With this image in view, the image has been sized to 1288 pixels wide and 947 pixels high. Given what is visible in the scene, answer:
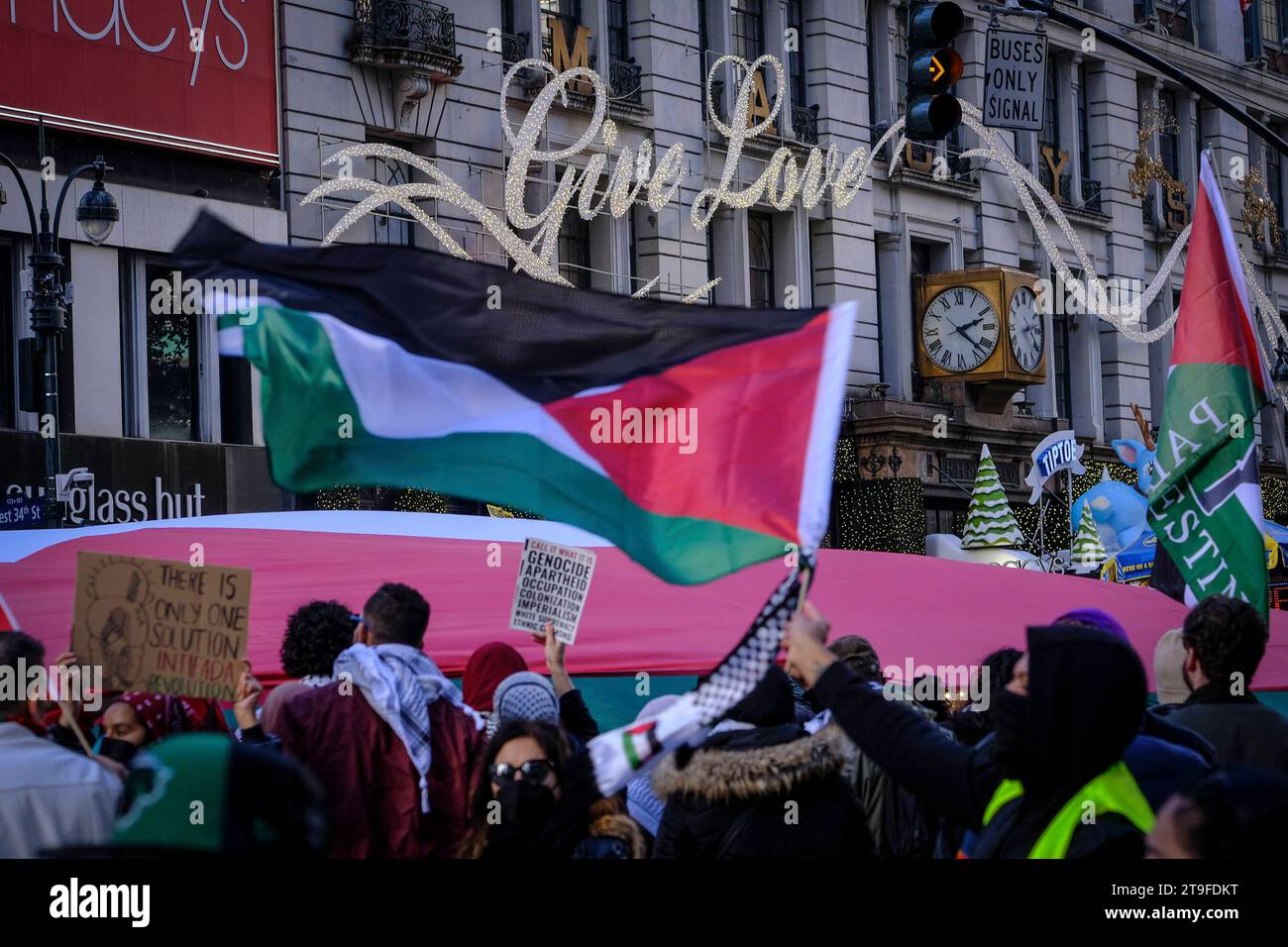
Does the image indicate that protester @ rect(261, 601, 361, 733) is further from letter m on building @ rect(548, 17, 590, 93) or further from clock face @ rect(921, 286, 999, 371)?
clock face @ rect(921, 286, 999, 371)

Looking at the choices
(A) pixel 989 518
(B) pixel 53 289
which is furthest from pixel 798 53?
(B) pixel 53 289

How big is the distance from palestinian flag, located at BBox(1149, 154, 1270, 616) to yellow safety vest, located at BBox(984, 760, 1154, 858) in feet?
16.3

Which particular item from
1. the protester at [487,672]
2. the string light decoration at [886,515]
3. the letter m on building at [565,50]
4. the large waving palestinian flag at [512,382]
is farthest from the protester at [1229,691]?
the string light decoration at [886,515]

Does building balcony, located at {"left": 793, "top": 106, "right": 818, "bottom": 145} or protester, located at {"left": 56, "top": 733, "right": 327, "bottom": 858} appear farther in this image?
building balcony, located at {"left": 793, "top": 106, "right": 818, "bottom": 145}

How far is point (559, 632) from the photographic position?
317 inches

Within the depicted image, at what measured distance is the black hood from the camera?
4570 millimetres

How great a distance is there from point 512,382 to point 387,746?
1.61 m

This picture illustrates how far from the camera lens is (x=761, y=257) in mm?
31328

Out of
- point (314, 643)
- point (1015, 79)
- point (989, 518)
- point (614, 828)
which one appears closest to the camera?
point (614, 828)

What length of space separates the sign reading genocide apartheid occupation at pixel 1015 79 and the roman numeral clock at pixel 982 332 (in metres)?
11.9

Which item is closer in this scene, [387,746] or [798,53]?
[387,746]

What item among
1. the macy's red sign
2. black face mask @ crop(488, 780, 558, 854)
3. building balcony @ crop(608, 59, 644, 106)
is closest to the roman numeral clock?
building balcony @ crop(608, 59, 644, 106)

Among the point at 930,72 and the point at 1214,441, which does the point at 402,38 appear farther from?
the point at 1214,441
